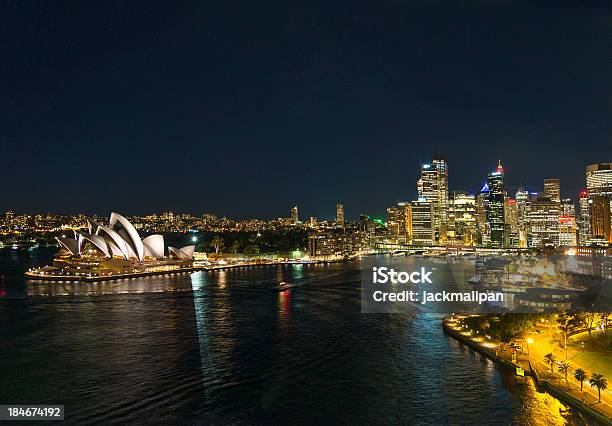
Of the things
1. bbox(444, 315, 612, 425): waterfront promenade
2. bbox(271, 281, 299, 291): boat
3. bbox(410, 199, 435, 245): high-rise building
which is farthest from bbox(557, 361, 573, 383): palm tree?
bbox(410, 199, 435, 245): high-rise building

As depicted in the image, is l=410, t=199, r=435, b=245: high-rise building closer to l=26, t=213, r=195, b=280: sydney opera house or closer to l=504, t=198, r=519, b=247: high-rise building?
l=504, t=198, r=519, b=247: high-rise building

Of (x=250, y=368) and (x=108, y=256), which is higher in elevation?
(x=108, y=256)

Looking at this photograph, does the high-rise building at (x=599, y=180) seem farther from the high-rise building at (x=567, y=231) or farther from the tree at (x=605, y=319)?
the tree at (x=605, y=319)

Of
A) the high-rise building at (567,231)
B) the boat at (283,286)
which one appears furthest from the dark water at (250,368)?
the high-rise building at (567,231)

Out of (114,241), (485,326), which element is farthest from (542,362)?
(114,241)

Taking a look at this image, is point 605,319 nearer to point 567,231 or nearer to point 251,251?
point 251,251

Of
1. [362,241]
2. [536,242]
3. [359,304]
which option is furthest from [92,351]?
[536,242]
